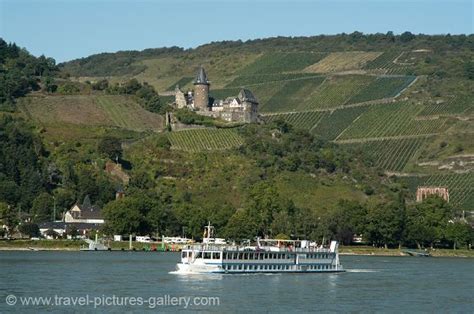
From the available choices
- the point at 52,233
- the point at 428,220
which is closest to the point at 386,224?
the point at 428,220

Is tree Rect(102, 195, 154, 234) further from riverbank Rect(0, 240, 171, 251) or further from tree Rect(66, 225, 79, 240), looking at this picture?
tree Rect(66, 225, 79, 240)

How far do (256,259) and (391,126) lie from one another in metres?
107

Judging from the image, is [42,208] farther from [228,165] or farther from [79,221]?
[228,165]

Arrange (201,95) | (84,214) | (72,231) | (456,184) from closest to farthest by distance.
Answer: (72,231)
(84,214)
(456,184)
(201,95)

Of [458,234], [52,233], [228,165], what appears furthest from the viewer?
[228,165]

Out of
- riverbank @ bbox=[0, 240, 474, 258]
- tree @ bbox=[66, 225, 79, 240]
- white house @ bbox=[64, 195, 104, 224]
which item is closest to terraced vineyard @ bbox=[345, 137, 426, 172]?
riverbank @ bbox=[0, 240, 474, 258]

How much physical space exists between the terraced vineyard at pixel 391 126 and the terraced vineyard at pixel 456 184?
15.8m

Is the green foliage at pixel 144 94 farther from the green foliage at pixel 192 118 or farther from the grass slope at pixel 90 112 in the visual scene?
the green foliage at pixel 192 118

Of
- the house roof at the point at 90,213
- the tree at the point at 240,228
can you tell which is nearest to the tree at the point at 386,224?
the tree at the point at 240,228

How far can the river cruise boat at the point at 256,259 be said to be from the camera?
86.4m

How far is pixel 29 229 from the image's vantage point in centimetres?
13062

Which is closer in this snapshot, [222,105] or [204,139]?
[204,139]

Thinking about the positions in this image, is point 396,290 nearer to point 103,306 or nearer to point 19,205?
point 103,306

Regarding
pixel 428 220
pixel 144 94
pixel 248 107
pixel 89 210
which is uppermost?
pixel 144 94
